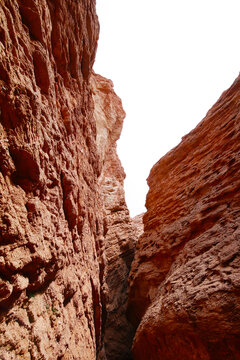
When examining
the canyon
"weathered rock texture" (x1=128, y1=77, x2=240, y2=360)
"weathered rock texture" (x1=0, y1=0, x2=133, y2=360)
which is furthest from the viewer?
"weathered rock texture" (x1=128, y1=77, x2=240, y2=360)

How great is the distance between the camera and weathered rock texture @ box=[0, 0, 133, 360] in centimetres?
329

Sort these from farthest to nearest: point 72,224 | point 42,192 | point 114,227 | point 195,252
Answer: point 114,227 < point 195,252 < point 72,224 < point 42,192

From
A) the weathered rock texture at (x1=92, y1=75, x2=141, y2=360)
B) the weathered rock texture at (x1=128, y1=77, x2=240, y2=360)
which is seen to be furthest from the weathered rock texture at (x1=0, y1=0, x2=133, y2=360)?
the weathered rock texture at (x1=92, y1=75, x2=141, y2=360)

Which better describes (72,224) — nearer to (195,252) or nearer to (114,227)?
(195,252)

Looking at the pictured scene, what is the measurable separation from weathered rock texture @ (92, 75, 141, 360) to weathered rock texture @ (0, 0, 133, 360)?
6.46m

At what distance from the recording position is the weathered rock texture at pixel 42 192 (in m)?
3.29

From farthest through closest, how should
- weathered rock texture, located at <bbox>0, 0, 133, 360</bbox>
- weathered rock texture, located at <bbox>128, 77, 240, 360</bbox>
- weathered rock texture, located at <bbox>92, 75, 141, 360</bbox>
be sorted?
weathered rock texture, located at <bbox>92, 75, 141, 360</bbox> < weathered rock texture, located at <bbox>128, 77, 240, 360</bbox> < weathered rock texture, located at <bbox>0, 0, 133, 360</bbox>

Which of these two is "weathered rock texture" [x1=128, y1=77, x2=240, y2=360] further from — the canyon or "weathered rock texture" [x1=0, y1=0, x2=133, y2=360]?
"weathered rock texture" [x1=0, y1=0, x2=133, y2=360]

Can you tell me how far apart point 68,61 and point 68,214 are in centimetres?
556

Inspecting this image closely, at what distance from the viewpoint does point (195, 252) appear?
21.5ft

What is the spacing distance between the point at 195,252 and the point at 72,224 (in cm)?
423

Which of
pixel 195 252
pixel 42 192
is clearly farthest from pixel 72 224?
pixel 195 252

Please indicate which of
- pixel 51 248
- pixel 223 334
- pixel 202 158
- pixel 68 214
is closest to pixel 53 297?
pixel 51 248

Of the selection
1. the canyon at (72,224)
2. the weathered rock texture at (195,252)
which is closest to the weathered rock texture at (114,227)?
the weathered rock texture at (195,252)
